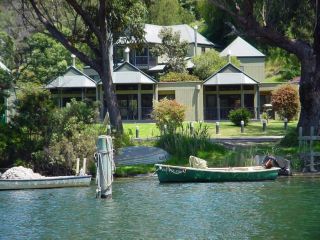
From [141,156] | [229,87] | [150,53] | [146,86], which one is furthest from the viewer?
[150,53]

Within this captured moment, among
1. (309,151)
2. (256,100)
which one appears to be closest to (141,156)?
(309,151)

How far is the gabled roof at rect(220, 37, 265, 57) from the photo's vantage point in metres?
88.9

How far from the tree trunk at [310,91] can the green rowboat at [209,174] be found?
7.81 metres

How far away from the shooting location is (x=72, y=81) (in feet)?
242

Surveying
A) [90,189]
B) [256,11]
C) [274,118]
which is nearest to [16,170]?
[90,189]

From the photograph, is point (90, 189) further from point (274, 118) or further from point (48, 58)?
point (48, 58)

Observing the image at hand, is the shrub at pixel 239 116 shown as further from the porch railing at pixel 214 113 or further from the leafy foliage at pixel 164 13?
the leafy foliage at pixel 164 13

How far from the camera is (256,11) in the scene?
49.1 meters

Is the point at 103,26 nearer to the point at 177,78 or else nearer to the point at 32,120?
the point at 32,120

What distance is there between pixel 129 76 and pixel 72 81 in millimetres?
5494

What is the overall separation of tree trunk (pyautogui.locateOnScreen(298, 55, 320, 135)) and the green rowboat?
7.81 metres

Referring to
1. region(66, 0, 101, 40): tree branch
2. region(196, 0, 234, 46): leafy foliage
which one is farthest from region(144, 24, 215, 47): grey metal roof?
region(66, 0, 101, 40): tree branch

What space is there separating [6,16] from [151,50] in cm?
1684

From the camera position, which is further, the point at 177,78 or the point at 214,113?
the point at 177,78
